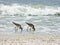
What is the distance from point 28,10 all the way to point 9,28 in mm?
12501

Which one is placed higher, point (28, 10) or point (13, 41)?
point (13, 41)

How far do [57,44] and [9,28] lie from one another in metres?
5.11

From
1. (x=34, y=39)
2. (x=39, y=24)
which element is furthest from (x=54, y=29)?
(x=34, y=39)

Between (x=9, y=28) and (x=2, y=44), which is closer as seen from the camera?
(x=2, y=44)

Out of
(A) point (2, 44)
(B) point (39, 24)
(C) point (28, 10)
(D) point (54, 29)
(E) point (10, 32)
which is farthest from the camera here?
(C) point (28, 10)

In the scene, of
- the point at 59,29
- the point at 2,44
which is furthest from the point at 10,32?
the point at 2,44

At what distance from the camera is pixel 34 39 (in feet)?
41.8

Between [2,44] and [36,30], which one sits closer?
[2,44]

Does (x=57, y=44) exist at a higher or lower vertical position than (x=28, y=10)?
higher

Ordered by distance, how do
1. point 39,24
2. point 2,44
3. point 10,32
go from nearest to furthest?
point 2,44 → point 10,32 → point 39,24

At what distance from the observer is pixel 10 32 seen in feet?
49.5

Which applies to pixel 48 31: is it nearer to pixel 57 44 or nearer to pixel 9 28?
pixel 9 28

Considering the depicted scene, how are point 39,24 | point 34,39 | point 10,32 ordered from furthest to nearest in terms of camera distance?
point 39,24 → point 10,32 → point 34,39

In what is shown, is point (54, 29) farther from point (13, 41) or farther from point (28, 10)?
point (28, 10)
